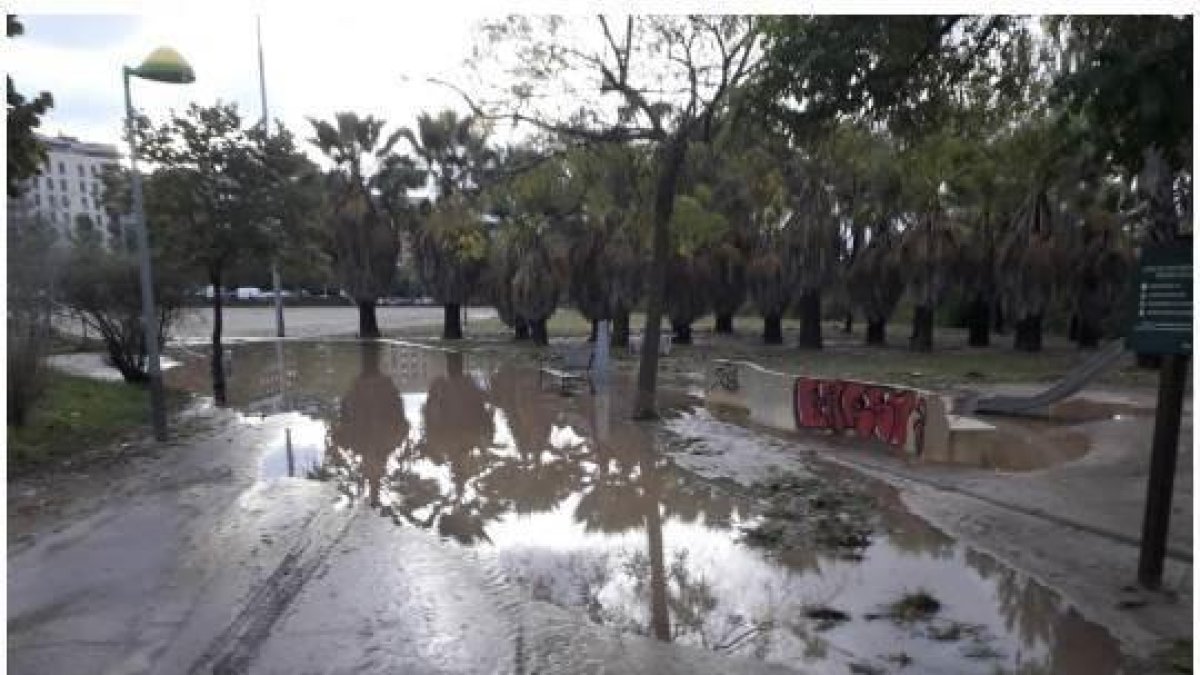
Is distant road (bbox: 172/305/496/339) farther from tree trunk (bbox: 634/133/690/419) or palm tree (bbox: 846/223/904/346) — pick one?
palm tree (bbox: 846/223/904/346)

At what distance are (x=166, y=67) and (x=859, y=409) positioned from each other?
1012 centimetres

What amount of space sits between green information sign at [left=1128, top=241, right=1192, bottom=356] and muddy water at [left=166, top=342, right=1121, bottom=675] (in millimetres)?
1808

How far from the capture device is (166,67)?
433 inches

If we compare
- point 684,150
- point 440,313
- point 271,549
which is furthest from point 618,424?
point 440,313

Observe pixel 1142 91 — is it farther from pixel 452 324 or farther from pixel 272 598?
pixel 452 324

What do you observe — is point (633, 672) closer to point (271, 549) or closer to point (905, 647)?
point (905, 647)

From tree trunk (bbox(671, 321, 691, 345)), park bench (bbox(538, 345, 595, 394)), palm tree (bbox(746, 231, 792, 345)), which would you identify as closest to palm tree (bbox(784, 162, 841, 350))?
palm tree (bbox(746, 231, 792, 345))

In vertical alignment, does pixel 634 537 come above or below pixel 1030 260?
below

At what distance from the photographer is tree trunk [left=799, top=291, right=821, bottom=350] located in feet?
101

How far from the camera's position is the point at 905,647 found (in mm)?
5320

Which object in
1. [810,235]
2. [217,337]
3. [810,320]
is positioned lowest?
[810,320]

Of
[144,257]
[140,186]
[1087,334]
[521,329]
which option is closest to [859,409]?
[144,257]

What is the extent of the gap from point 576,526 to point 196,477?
466 centimetres

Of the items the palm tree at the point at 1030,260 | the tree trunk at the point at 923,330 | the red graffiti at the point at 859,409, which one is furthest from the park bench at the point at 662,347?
the red graffiti at the point at 859,409
